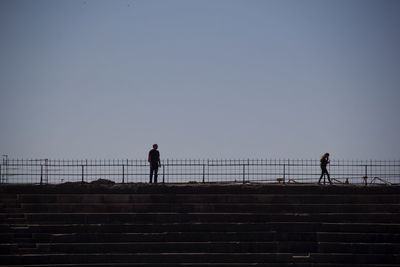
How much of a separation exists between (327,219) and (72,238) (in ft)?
25.9

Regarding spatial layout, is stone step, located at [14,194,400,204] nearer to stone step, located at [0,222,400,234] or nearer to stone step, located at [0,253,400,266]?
stone step, located at [0,222,400,234]

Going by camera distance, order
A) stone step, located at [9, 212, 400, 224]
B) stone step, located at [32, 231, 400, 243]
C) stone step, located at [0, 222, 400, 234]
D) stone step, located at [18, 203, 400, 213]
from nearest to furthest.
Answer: stone step, located at [32, 231, 400, 243]
stone step, located at [0, 222, 400, 234]
stone step, located at [9, 212, 400, 224]
stone step, located at [18, 203, 400, 213]

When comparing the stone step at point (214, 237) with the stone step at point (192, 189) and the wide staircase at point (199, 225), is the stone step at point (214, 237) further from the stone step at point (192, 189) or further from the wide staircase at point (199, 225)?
the stone step at point (192, 189)

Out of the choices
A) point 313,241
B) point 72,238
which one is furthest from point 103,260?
point 313,241

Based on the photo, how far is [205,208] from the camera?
1686 cm

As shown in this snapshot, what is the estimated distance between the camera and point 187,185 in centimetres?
1761

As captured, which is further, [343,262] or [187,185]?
[187,185]

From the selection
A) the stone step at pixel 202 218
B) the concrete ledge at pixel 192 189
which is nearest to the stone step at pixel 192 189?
the concrete ledge at pixel 192 189

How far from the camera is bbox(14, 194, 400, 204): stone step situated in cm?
1706

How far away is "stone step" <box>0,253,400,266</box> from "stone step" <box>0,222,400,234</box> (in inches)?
35.1

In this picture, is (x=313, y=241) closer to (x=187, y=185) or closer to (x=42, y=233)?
(x=187, y=185)

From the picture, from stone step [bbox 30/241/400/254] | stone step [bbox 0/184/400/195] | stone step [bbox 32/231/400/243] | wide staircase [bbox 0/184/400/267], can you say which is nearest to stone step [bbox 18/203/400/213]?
wide staircase [bbox 0/184/400/267]

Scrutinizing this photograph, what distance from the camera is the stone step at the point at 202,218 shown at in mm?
16469

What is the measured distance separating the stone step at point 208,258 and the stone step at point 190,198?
2.07 metres
